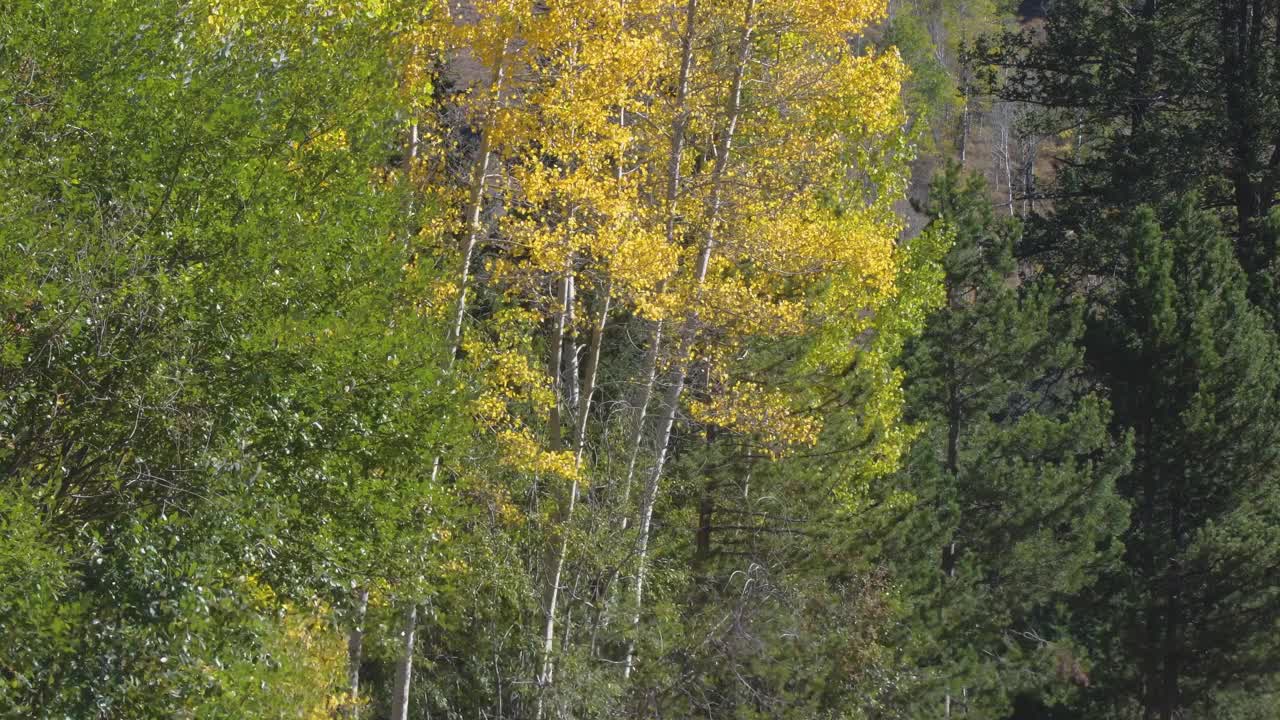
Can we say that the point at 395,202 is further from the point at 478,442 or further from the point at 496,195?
the point at 478,442

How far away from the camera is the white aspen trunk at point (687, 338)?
13633mm

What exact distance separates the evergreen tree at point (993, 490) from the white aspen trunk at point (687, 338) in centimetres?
610

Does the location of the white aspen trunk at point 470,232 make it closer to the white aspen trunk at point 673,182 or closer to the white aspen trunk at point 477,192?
the white aspen trunk at point 477,192

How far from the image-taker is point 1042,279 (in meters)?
25.8

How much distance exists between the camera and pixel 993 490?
2244cm

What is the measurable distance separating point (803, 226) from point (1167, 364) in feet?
31.8

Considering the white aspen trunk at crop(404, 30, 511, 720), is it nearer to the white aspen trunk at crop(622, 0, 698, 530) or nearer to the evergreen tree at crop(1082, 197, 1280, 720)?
the white aspen trunk at crop(622, 0, 698, 530)

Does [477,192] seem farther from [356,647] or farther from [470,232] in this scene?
[356,647]

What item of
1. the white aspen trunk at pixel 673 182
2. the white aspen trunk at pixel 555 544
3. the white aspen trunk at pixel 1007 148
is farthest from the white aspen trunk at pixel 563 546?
the white aspen trunk at pixel 1007 148

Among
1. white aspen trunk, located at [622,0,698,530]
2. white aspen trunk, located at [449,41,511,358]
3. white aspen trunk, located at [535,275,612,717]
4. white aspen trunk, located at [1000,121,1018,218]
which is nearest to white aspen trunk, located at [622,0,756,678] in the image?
white aspen trunk, located at [622,0,698,530]

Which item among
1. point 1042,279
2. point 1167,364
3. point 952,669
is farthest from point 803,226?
point 1042,279

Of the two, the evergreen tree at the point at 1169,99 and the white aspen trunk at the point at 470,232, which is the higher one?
the evergreen tree at the point at 1169,99

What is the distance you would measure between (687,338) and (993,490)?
389 inches

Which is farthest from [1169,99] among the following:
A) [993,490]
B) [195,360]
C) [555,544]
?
[195,360]
